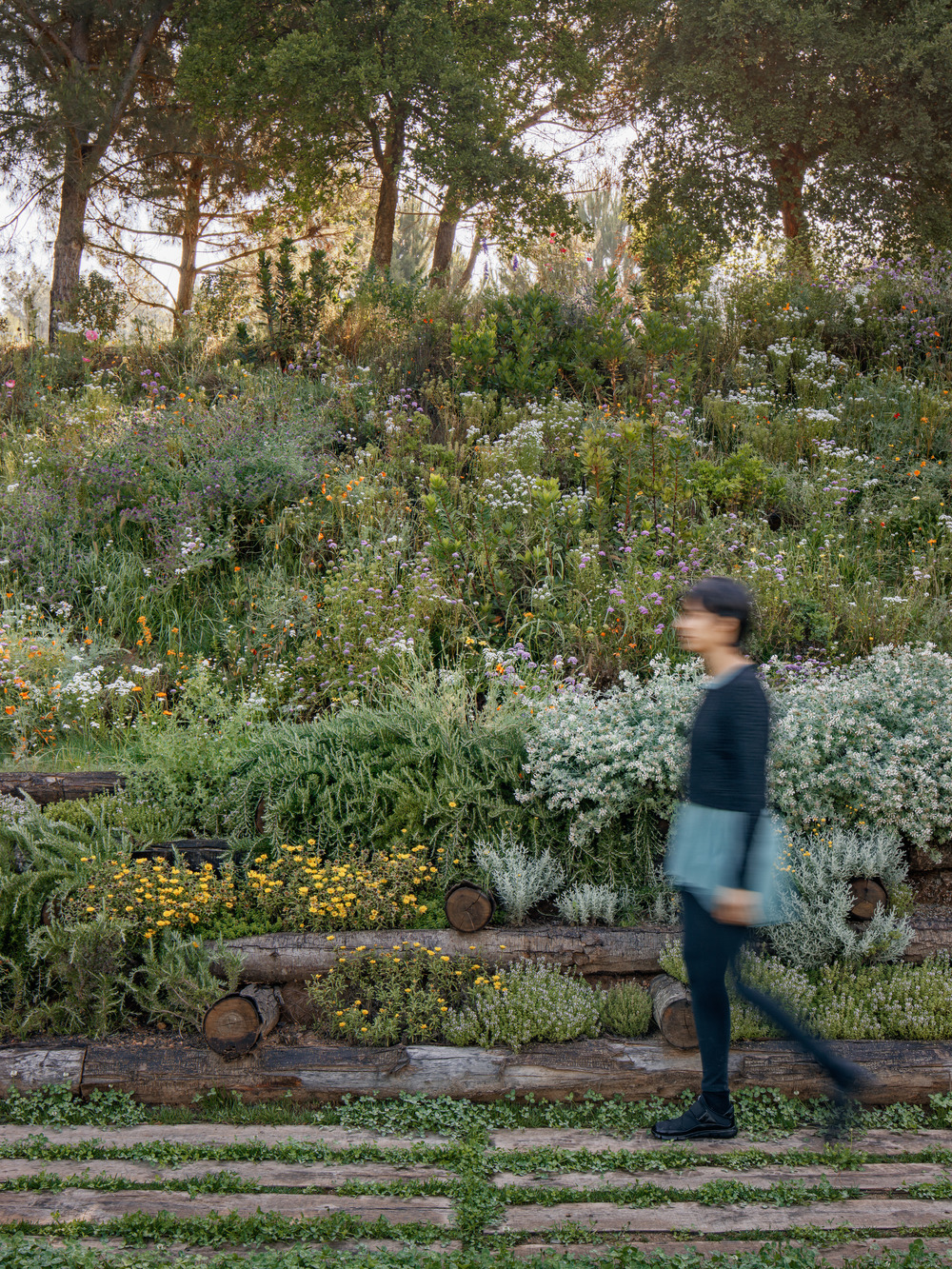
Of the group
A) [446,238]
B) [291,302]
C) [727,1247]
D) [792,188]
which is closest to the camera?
[727,1247]

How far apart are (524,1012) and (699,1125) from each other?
2.68 feet

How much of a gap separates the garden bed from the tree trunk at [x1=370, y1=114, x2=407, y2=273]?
33.8 ft

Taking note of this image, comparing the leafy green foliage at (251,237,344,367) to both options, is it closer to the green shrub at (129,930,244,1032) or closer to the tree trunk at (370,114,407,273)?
the tree trunk at (370,114,407,273)

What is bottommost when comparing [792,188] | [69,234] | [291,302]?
[291,302]

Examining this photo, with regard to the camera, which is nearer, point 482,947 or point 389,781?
point 482,947

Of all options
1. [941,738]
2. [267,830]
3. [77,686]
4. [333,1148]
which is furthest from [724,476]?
[333,1148]

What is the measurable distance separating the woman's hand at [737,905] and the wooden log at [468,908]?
4.83ft

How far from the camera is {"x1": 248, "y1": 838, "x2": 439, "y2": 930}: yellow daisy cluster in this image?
13.2 ft

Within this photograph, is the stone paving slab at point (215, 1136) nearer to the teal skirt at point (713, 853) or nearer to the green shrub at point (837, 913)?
the teal skirt at point (713, 853)

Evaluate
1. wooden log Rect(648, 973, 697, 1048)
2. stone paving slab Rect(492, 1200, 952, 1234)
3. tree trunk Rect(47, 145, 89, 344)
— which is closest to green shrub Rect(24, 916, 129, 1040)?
stone paving slab Rect(492, 1200, 952, 1234)

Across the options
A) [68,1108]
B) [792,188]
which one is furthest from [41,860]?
[792,188]

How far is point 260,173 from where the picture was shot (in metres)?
13.7

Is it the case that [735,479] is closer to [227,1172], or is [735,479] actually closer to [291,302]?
[227,1172]

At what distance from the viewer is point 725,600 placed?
9.35ft
